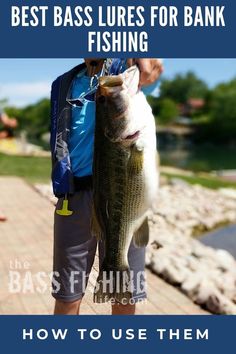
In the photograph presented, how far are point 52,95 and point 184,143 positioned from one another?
56253 mm

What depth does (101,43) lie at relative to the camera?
7.40 feet

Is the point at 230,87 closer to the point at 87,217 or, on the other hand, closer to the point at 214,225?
the point at 214,225

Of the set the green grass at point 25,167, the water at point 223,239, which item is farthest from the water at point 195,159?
the water at point 223,239

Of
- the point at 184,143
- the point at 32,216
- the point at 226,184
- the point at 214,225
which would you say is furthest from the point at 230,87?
the point at 32,216

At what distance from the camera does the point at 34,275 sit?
2.90 meters

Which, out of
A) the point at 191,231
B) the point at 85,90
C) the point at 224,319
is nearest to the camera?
the point at 85,90

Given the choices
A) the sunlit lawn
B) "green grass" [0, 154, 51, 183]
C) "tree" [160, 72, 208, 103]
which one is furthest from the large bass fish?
"tree" [160, 72, 208, 103]

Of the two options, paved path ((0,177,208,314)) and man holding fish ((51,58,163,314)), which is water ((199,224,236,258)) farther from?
man holding fish ((51,58,163,314))

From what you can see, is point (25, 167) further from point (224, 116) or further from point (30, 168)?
point (224, 116)

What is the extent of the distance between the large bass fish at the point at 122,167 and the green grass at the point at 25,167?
939 centimetres

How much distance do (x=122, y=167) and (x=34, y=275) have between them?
1.42 metres

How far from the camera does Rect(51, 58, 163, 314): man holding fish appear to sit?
160 cm

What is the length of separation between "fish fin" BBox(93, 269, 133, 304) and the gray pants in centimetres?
15

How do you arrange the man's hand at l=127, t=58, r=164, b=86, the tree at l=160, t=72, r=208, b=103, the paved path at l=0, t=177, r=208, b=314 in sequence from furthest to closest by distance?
the tree at l=160, t=72, r=208, b=103, the paved path at l=0, t=177, r=208, b=314, the man's hand at l=127, t=58, r=164, b=86
